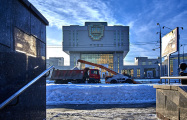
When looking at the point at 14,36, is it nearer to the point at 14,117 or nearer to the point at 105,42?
the point at 14,117

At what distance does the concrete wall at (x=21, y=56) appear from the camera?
261 cm

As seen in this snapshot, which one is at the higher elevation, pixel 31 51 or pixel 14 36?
pixel 14 36

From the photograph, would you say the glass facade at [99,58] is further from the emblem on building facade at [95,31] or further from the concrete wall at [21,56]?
the concrete wall at [21,56]

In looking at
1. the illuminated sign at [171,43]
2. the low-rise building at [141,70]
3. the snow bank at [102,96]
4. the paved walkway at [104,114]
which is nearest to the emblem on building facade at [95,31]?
Result: the low-rise building at [141,70]

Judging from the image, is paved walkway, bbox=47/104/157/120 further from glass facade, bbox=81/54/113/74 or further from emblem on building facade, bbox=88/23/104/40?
glass facade, bbox=81/54/113/74

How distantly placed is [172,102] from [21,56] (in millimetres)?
5138

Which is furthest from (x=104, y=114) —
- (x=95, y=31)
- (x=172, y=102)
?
(x=95, y=31)

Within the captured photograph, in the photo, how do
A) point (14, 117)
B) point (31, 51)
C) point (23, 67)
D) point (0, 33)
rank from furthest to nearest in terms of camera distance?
point (31, 51)
point (23, 67)
point (14, 117)
point (0, 33)

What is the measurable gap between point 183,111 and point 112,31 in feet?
166

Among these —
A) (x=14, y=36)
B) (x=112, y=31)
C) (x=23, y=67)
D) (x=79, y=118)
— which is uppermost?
(x=112, y=31)

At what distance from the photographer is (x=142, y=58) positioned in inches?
3258

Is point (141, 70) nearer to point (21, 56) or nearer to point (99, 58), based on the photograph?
point (99, 58)

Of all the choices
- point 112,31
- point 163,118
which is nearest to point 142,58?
point 112,31

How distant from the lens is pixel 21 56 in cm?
315
